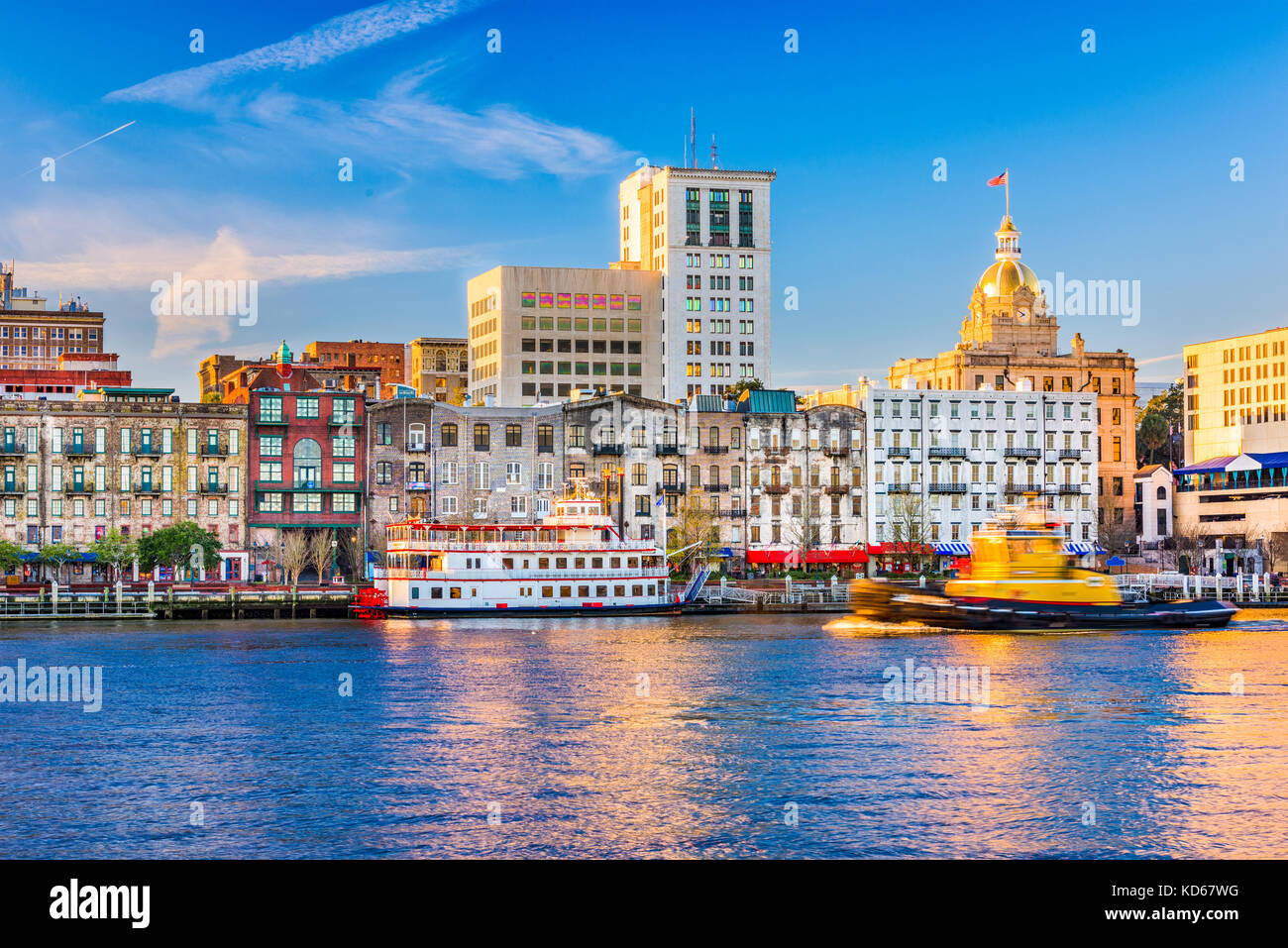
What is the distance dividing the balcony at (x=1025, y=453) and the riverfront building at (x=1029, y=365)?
6.08m

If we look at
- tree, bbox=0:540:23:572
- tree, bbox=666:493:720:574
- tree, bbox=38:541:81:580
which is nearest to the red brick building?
tree, bbox=38:541:81:580

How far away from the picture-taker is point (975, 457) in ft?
449

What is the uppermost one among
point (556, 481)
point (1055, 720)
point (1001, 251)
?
point (1001, 251)

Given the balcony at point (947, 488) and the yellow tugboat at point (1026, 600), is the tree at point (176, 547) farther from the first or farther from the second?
the balcony at point (947, 488)

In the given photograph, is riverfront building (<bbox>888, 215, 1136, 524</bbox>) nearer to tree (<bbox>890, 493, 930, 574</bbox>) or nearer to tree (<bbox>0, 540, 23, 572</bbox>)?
tree (<bbox>890, 493, 930, 574</bbox>)

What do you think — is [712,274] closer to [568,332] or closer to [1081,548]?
[568,332]

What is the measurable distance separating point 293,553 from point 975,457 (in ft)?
197

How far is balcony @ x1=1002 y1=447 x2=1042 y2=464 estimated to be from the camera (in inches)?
5443

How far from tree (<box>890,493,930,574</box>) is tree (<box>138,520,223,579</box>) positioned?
5514 cm
